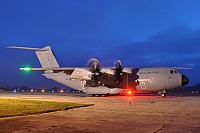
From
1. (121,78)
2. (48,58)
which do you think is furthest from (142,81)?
(48,58)

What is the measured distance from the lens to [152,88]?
31.1 meters

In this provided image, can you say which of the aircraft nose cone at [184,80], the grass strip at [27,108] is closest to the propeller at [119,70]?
the aircraft nose cone at [184,80]

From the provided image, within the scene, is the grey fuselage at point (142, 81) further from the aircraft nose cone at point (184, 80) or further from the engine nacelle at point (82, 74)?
the engine nacelle at point (82, 74)

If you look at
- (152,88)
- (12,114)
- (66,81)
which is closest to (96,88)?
(66,81)

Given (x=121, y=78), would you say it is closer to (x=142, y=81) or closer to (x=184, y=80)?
(x=142, y=81)

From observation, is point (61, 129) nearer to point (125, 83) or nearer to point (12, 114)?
point (12, 114)

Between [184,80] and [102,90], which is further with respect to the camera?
[102,90]

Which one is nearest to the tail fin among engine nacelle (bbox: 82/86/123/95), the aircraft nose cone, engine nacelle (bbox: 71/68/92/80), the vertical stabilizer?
the vertical stabilizer

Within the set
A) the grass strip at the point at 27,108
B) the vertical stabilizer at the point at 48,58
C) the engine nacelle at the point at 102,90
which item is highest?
the vertical stabilizer at the point at 48,58

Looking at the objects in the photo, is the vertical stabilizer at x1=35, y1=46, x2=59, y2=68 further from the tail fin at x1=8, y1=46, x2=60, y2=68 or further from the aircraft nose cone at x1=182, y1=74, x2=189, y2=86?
the aircraft nose cone at x1=182, y1=74, x2=189, y2=86

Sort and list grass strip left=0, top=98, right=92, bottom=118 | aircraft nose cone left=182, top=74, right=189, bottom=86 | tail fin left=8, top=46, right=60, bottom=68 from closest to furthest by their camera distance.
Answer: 1. grass strip left=0, top=98, right=92, bottom=118
2. aircraft nose cone left=182, top=74, right=189, bottom=86
3. tail fin left=8, top=46, right=60, bottom=68

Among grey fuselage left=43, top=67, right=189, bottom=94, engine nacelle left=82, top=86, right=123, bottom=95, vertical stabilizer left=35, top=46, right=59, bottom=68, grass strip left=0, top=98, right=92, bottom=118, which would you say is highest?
vertical stabilizer left=35, top=46, right=59, bottom=68

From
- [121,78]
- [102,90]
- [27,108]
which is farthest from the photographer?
[102,90]

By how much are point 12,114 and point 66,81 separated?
76.1 feet
